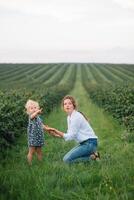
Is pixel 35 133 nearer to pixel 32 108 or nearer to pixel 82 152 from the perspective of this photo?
pixel 32 108

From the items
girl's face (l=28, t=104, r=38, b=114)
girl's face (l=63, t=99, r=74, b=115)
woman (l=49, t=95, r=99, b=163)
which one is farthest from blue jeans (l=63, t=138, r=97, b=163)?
girl's face (l=28, t=104, r=38, b=114)

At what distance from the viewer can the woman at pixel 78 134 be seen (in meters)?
8.66

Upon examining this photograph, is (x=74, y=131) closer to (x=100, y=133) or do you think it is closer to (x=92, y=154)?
(x=92, y=154)

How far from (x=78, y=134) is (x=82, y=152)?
33 cm

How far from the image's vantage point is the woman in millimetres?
8664

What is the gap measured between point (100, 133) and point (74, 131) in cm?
619

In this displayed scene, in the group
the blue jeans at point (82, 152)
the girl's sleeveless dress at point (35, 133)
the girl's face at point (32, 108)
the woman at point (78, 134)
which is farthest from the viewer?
the girl's sleeveless dress at point (35, 133)

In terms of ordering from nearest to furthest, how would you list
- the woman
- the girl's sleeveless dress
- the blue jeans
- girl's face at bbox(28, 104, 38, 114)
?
the woman < the blue jeans < girl's face at bbox(28, 104, 38, 114) < the girl's sleeveless dress

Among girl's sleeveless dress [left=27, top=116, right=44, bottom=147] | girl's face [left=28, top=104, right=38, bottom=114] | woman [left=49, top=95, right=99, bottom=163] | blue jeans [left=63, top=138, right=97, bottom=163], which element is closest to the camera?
woman [left=49, top=95, right=99, bottom=163]

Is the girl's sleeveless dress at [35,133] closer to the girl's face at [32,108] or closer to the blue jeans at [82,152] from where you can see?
the girl's face at [32,108]

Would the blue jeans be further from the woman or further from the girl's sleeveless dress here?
the girl's sleeveless dress

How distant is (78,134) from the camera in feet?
29.0

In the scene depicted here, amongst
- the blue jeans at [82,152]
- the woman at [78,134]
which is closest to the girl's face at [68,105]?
the woman at [78,134]

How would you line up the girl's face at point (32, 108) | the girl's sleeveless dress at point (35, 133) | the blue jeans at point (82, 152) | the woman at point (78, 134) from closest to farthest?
the woman at point (78, 134), the blue jeans at point (82, 152), the girl's face at point (32, 108), the girl's sleeveless dress at point (35, 133)
